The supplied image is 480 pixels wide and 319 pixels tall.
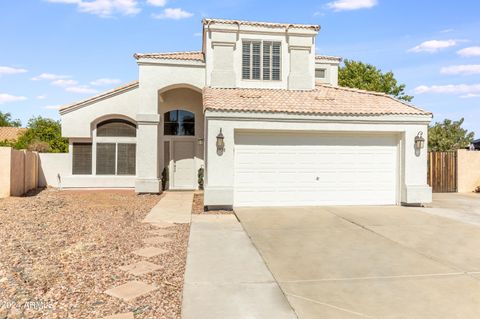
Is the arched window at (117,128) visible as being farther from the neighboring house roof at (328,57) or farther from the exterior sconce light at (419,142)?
the exterior sconce light at (419,142)

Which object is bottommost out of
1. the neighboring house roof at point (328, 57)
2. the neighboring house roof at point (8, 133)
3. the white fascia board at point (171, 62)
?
the neighboring house roof at point (8, 133)

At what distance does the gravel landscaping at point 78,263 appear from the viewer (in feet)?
13.1

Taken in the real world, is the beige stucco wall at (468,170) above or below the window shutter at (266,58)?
below

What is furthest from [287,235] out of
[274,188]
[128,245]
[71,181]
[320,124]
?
[71,181]

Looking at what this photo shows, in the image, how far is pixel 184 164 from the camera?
17.5 m

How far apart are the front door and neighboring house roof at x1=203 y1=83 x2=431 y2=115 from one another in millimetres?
4444

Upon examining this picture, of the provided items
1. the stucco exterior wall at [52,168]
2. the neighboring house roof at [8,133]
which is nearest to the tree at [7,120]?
the neighboring house roof at [8,133]

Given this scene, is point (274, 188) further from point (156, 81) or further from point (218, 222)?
point (156, 81)

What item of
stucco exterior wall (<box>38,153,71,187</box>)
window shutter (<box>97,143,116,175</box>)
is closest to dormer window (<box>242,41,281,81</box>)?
window shutter (<box>97,143,116,175</box>)

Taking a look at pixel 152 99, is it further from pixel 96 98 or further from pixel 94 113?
pixel 94 113

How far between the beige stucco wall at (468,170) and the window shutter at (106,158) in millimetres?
17069

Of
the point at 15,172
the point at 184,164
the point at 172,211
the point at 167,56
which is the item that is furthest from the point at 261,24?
the point at 15,172

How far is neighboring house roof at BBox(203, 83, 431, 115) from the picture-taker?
11.6 meters

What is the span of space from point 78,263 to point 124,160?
12.2m
